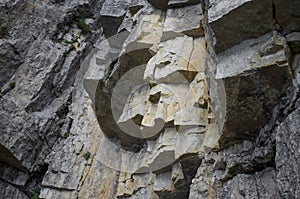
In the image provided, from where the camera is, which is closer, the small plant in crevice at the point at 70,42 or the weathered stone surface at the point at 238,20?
the weathered stone surface at the point at 238,20

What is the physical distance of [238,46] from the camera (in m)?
6.53

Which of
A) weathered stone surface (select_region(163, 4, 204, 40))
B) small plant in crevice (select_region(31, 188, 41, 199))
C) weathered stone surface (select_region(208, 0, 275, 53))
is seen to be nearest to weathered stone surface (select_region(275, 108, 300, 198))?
weathered stone surface (select_region(208, 0, 275, 53))

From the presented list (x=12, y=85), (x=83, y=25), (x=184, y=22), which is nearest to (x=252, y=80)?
(x=184, y=22)

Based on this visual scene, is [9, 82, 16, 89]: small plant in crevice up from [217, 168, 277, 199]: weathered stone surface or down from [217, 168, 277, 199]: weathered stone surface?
down

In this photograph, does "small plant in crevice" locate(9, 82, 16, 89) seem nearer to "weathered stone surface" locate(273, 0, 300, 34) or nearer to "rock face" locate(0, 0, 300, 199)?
"rock face" locate(0, 0, 300, 199)

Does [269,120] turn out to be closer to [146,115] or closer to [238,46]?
[238,46]

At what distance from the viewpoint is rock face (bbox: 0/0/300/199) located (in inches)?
235

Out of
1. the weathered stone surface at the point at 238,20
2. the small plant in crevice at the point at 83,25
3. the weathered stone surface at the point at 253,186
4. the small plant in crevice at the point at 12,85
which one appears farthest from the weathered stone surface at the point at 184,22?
the small plant in crevice at the point at 83,25

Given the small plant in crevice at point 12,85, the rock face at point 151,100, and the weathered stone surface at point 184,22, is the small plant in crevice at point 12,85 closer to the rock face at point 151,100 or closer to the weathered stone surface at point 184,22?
the rock face at point 151,100

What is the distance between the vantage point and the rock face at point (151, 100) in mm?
5961

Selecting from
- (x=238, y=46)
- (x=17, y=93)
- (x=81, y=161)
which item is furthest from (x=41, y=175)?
(x=238, y=46)

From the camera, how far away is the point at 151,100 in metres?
10.8

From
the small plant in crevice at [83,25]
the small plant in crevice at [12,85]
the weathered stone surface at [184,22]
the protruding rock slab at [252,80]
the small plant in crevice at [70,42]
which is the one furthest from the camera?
the small plant in crevice at [83,25]

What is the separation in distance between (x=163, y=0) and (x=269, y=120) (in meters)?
7.26
